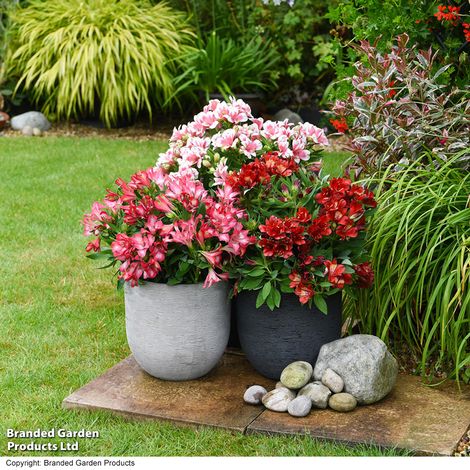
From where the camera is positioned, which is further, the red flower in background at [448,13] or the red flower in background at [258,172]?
the red flower in background at [448,13]

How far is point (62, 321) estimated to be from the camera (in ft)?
13.6

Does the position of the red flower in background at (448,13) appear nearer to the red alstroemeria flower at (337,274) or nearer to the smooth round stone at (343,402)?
the red alstroemeria flower at (337,274)

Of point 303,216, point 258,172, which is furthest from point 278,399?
point 258,172

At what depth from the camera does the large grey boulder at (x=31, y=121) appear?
901 centimetres

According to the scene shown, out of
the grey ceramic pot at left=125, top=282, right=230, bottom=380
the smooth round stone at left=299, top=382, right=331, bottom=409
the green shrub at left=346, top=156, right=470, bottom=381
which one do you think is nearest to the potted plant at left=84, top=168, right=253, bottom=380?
the grey ceramic pot at left=125, top=282, right=230, bottom=380

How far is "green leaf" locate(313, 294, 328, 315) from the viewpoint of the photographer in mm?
3234

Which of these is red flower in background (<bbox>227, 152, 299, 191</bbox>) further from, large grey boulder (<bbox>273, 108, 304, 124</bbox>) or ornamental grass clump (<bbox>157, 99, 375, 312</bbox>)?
large grey boulder (<bbox>273, 108, 304, 124</bbox>)

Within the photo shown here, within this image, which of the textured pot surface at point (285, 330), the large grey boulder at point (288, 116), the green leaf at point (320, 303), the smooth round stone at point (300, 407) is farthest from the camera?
the large grey boulder at point (288, 116)

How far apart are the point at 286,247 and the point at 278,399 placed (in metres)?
0.54

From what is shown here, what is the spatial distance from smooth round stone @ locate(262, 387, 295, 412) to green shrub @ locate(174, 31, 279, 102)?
5414mm

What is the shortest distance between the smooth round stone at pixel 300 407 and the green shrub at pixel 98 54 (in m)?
5.76

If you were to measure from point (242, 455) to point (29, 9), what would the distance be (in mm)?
7643

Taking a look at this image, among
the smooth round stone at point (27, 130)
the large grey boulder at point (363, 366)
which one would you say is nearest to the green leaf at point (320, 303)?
the large grey boulder at point (363, 366)

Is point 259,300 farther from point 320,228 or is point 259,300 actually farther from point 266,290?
point 320,228
